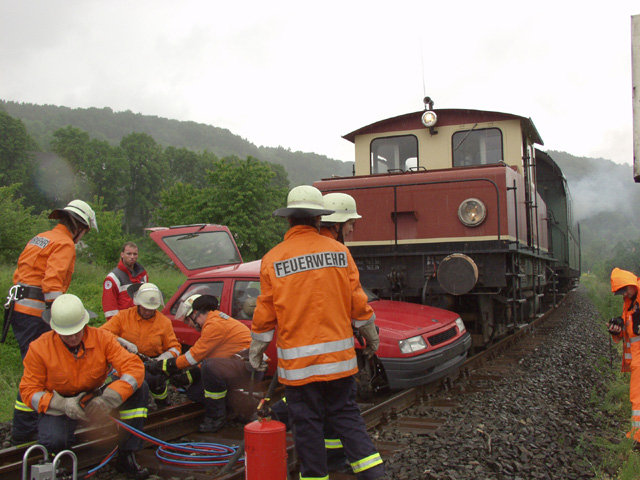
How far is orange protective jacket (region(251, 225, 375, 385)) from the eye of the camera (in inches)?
129

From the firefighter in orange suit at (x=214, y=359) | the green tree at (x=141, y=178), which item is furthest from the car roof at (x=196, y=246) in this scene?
the green tree at (x=141, y=178)

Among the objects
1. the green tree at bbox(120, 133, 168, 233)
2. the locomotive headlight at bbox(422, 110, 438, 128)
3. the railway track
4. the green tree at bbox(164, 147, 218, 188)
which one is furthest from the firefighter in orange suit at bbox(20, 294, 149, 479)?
the green tree at bbox(164, 147, 218, 188)

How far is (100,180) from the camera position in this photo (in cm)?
6988

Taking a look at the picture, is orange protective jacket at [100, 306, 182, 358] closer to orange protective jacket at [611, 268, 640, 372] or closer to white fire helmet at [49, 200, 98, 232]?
white fire helmet at [49, 200, 98, 232]

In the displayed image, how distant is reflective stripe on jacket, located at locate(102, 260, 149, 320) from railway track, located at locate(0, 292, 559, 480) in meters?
1.39

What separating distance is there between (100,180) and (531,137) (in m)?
67.0

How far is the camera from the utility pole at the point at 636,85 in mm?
3148

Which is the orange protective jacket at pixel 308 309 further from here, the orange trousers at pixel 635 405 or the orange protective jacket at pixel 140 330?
the orange trousers at pixel 635 405

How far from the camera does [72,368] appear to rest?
4.00 metres

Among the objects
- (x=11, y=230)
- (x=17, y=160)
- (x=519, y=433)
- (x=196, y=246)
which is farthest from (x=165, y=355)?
(x=17, y=160)

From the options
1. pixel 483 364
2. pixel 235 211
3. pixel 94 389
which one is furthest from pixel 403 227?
pixel 235 211

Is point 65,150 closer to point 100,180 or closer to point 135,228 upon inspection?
point 100,180

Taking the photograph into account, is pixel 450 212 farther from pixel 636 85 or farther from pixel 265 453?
pixel 265 453

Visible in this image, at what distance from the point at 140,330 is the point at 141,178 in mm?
71487
